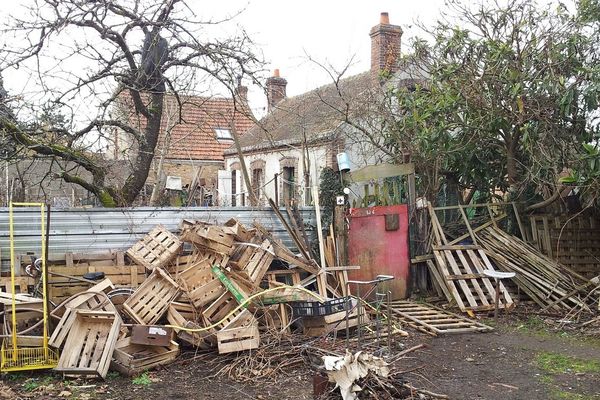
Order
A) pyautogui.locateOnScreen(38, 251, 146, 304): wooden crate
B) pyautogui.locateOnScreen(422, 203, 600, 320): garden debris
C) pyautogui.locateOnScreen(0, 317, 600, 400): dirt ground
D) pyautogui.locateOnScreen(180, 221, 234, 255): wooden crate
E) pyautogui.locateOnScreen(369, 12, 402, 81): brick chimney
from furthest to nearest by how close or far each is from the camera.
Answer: pyautogui.locateOnScreen(369, 12, 402, 81): brick chimney → pyautogui.locateOnScreen(422, 203, 600, 320): garden debris → pyautogui.locateOnScreen(38, 251, 146, 304): wooden crate → pyautogui.locateOnScreen(180, 221, 234, 255): wooden crate → pyautogui.locateOnScreen(0, 317, 600, 400): dirt ground

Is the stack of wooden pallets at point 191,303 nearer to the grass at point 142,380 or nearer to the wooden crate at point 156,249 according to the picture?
the wooden crate at point 156,249

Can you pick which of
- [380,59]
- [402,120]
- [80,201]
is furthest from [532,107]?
[80,201]

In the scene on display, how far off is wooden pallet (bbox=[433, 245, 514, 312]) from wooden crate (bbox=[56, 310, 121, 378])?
553cm

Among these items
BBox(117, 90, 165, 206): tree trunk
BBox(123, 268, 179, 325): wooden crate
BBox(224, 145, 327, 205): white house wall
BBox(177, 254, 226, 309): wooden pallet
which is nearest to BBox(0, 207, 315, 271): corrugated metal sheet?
BBox(177, 254, 226, 309): wooden pallet

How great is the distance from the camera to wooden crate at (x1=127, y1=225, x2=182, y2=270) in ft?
27.1

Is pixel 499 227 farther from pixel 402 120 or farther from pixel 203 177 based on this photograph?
pixel 203 177

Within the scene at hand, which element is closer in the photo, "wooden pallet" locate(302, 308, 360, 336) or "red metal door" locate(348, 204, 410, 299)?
"wooden pallet" locate(302, 308, 360, 336)

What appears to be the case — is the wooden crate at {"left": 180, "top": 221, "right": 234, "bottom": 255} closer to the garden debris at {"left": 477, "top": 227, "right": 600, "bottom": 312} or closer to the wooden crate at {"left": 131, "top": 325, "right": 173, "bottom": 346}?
the wooden crate at {"left": 131, "top": 325, "right": 173, "bottom": 346}

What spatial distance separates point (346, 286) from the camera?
361 inches

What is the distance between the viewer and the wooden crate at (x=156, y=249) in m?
8.27

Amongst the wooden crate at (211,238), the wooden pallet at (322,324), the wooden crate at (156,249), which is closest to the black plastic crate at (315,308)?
the wooden pallet at (322,324)

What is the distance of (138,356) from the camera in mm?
6836

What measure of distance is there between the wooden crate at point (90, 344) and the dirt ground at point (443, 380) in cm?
16

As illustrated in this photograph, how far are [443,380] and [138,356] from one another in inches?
139
